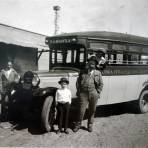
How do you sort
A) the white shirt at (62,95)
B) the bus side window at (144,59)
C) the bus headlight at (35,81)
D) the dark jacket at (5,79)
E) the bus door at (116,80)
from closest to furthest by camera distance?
the white shirt at (62,95)
the bus headlight at (35,81)
the bus door at (116,80)
the dark jacket at (5,79)
the bus side window at (144,59)

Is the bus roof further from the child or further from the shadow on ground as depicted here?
Answer: the shadow on ground

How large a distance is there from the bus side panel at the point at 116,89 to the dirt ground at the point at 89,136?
0.52 metres

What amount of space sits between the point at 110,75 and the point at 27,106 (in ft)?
6.59

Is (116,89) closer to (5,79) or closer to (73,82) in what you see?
(73,82)

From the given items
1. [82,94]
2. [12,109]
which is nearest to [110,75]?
[82,94]

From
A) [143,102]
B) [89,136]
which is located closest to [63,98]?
[89,136]

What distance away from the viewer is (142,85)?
24.0 ft

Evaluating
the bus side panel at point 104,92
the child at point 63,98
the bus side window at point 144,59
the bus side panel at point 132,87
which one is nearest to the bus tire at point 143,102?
the bus side panel at point 132,87

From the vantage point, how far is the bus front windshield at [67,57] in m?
5.94

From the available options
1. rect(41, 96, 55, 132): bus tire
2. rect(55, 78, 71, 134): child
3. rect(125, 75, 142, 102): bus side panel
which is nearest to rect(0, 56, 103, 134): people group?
rect(55, 78, 71, 134): child

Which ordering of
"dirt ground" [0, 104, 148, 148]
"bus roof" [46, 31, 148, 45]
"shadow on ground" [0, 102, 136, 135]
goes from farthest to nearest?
"bus roof" [46, 31, 148, 45] < "shadow on ground" [0, 102, 136, 135] < "dirt ground" [0, 104, 148, 148]

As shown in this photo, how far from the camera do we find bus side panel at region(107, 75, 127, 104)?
6.26 metres

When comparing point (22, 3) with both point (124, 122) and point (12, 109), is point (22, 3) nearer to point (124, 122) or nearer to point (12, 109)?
point (12, 109)

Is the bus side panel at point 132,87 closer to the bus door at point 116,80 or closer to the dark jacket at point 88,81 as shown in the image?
the bus door at point 116,80
